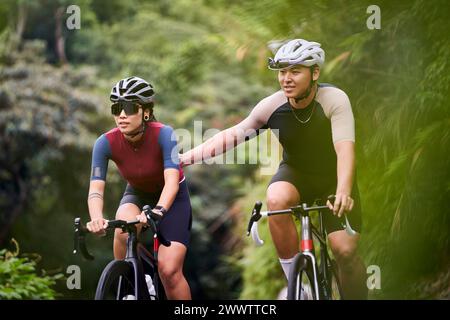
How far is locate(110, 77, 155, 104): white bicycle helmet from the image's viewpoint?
5.98 m

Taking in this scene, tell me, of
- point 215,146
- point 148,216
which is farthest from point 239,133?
point 148,216

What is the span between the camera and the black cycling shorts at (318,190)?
19.2ft

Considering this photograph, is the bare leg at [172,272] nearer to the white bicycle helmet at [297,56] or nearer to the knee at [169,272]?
the knee at [169,272]

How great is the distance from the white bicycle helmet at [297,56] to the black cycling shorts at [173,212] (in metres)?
1.07

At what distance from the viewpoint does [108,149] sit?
19.8ft

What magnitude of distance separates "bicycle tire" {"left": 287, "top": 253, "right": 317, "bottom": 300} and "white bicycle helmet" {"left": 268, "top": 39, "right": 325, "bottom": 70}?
4.06 ft

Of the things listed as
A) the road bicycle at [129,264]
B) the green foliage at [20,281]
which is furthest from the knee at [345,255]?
the green foliage at [20,281]


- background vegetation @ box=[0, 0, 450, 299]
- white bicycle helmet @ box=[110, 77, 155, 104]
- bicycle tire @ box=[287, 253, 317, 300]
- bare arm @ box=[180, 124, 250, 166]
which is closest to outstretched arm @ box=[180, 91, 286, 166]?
bare arm @ box=[180, 124, 250, 166]

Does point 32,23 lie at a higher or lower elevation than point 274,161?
higher

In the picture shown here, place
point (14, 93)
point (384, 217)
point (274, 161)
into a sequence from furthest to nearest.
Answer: point (14, 93)
point (274, 161)
point (384, 217)

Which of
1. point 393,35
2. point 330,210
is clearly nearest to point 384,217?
point 393,35

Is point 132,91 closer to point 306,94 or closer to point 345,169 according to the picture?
point 306,94
